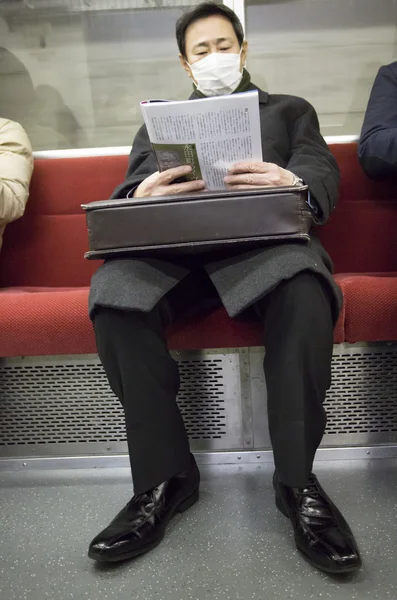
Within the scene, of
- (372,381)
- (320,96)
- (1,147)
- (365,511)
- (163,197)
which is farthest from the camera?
(320,96)

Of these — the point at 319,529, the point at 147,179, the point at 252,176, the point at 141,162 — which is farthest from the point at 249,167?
the point at 319,529

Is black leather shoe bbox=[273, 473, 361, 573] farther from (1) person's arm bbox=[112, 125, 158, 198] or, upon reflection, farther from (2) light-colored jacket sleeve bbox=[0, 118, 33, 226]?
(2) light-colored jacket sleeve bbox=[0, 118, 33, 226]

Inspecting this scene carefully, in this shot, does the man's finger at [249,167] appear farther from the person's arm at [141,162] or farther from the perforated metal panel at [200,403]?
the perforated metal panel at [200,403]

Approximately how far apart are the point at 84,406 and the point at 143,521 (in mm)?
496

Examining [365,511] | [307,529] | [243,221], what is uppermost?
[243,221]

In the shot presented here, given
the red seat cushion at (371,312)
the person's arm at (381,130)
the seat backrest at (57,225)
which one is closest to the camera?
the red seat cushion at (371,312)

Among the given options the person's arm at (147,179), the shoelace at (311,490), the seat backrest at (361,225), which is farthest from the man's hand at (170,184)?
the seat backrest at (361,225)

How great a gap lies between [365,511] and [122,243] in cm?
88

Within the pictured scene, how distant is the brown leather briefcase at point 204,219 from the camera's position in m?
1.22

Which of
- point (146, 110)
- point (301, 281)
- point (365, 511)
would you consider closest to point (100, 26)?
point (146, 110)

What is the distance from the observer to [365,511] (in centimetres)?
136

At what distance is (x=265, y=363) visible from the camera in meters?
1.28

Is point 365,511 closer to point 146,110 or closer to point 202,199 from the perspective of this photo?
point 202,199

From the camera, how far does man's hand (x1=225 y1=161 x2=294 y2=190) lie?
1.26m
